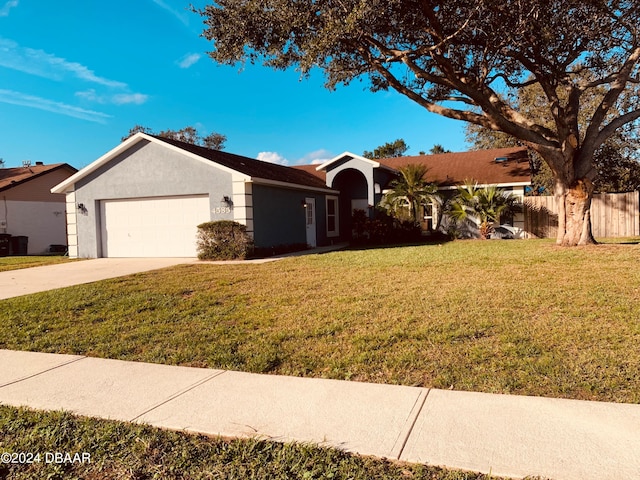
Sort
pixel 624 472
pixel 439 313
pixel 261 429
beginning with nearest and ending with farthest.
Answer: pixel 624 472, pixel 261 429, pixel 439 313

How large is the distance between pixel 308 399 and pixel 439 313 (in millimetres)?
2979

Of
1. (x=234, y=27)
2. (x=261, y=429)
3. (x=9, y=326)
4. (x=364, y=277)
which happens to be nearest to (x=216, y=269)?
(x=364, y=277)

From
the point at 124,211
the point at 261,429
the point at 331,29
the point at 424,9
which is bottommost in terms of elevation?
the point at 261,429

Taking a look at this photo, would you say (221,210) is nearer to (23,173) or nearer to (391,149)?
(23,173)

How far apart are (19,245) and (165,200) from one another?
9567mm

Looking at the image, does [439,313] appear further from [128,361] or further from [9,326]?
[9,326]

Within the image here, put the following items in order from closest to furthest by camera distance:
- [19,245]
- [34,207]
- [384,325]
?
[384,325] → [19,245] → [34,207]

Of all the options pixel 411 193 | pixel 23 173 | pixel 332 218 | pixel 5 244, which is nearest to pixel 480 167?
pixel 411 193

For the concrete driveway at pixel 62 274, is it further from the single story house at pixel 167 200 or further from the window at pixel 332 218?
the window at pixel 332 218

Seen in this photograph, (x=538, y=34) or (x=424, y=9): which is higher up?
(x=424, y=9)

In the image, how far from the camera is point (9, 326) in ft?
19.9

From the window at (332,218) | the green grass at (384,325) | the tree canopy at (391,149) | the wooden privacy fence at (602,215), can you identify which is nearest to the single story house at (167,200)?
the window at (332,218)

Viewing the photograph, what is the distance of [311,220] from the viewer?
18.6 metres

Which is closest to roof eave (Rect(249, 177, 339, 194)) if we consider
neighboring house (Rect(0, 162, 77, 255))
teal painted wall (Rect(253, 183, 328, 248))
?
teal painted wall (Rect(253, 183, 328, 248))
